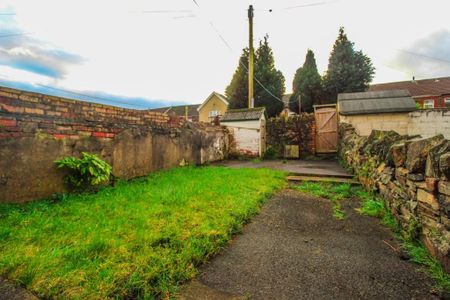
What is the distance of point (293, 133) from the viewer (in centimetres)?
1112

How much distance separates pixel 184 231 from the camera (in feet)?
7.92

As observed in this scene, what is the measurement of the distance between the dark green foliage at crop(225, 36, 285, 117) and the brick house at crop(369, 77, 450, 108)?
1774 centimetres

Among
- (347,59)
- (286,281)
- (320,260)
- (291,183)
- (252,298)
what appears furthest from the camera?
(347,59)

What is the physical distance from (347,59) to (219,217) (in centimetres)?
2087

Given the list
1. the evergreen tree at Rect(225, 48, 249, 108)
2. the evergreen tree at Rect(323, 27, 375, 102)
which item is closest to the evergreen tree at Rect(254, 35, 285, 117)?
the evergreen tree at Rect(225, 48, 249, 108)

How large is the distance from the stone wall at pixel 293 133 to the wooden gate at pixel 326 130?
0.79 feet

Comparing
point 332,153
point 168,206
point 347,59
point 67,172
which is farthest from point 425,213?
point 347,59

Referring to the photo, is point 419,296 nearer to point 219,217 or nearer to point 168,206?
point 219,217

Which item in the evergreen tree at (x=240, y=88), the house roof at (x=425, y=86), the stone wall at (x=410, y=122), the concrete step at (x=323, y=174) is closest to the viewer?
the concrete step at (x=323, y=174)

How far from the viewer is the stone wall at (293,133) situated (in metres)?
10.9

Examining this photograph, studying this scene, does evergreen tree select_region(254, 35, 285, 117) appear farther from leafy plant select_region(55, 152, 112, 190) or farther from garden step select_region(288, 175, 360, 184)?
leafy plant select_region(55, 152, 112, 190)

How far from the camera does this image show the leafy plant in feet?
12.2

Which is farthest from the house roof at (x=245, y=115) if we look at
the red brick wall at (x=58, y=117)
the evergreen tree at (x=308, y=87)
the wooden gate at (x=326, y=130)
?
the evergreen tree at (x=308, y=87)

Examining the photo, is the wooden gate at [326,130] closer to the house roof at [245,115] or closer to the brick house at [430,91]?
the house roof at [245,115]
